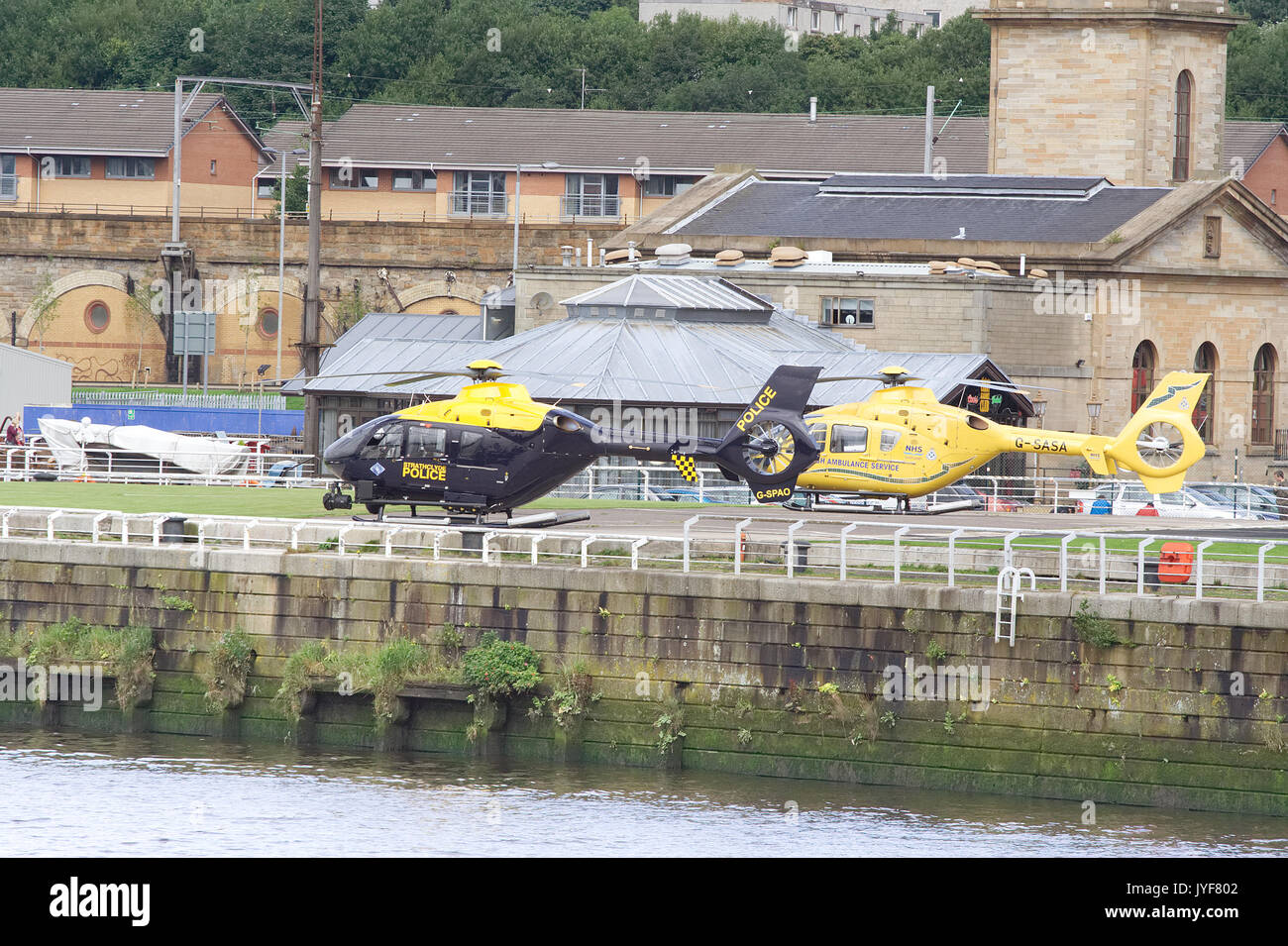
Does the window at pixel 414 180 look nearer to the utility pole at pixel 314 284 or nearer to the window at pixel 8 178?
the window at pixel 8 178

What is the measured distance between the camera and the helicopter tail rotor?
3862 cm

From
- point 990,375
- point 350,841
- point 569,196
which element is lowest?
point 350,841

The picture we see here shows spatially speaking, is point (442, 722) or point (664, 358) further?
point (664, 358)

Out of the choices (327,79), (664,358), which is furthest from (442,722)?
(327,79)

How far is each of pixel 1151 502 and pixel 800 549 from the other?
19617 mm

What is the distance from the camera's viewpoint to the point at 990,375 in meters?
56.1

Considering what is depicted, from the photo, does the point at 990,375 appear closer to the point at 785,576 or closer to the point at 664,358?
the point at 664,358

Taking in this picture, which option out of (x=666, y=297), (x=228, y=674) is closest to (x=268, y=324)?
(x=666, y=297)

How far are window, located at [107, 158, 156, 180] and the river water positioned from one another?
67964 mm

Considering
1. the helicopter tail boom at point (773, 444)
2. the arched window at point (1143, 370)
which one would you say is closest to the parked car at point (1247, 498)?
the arched window at point (1143, 370)

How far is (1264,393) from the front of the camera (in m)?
65.8

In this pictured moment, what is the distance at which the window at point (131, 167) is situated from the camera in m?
97.3

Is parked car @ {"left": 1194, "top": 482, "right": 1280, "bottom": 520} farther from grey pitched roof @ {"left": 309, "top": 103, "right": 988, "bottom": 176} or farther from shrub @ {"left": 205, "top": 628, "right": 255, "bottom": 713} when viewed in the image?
grey pitched roof @ {"left": 309, "top": 103, "right": 988, "bottom": 176}

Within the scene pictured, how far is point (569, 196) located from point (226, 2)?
4435 centimetres
